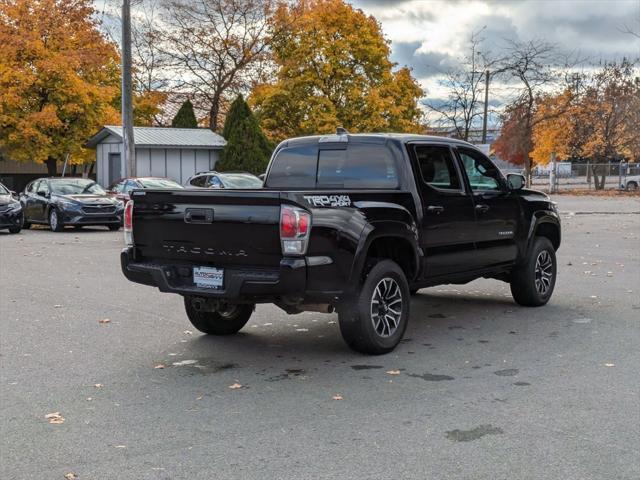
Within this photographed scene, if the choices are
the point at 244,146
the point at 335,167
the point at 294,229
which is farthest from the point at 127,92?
the point at 294,229

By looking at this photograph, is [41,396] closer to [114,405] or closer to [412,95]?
[114,405]

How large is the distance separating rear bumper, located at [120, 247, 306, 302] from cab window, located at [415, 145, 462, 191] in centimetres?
205

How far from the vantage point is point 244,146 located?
36.9m

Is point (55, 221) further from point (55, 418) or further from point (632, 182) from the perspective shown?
point (632, 182)

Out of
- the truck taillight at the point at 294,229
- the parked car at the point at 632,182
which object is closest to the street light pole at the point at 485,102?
the parked car at the point at 632,182

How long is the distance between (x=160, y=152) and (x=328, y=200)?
30.6 m

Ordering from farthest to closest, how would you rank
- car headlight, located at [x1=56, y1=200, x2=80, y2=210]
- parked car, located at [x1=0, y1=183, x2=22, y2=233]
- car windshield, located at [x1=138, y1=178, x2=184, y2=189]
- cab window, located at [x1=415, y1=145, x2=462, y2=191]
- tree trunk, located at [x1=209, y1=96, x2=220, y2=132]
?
tree trunk, located at [x1=209, y1=96, x2=220, y2=132]
car windshield, located at [x1=138, y1=178, x2=184, y2=189]
car headlight, located at [x1=56, y1=200, x2=80, y2=210]
parked car, located at [x1=0, y1=183, x2=22, y2=233]
cab window, located at [x1=415, y1=145, x2=462, y2=191]

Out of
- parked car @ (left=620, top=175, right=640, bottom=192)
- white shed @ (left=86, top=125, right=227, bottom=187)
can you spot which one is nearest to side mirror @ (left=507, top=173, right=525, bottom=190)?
white shed @ (left=86, top=125, right=227, bottom=187)

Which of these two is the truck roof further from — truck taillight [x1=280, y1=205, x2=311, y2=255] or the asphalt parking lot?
the asphalt parking lot

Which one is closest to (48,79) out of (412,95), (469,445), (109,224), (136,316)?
(109,224)

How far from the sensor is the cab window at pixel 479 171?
→ 864cm

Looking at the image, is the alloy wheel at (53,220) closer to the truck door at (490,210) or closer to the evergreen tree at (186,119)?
the truck door at (490,210)

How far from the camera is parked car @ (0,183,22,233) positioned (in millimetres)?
21188

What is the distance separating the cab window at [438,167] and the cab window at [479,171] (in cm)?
27
